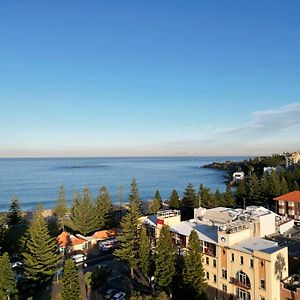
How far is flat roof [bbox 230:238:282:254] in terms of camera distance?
21.1m

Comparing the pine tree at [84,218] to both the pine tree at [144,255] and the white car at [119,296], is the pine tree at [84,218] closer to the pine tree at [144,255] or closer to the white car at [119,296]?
the pine tree at [144,255]

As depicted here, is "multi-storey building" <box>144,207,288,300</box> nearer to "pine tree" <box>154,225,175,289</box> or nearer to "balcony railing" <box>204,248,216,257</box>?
"balcony railing" <box>204,248,216,257</box>

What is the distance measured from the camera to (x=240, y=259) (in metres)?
21.7

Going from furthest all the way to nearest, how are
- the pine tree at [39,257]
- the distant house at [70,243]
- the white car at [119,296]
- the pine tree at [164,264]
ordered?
the distant house at [70,243] < the pine tree at [39,257] < the pine tree at [164,264] < the white car at [119,296]

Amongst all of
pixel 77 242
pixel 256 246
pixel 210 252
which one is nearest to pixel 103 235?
pixel 77 242

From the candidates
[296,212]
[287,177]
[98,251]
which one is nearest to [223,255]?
[98,251]

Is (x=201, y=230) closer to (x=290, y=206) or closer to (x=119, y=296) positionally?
(x=119, y=296)

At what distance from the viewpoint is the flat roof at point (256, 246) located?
2110 cm

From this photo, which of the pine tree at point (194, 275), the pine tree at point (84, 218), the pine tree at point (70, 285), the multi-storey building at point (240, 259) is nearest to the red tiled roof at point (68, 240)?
the pine tree at point (84, 218)

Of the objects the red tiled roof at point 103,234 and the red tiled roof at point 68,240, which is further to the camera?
the red tiled roof at point 103,234

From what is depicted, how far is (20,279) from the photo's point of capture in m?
24.8

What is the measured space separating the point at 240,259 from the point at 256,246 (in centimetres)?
151

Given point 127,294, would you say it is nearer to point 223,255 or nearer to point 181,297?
point 181,297

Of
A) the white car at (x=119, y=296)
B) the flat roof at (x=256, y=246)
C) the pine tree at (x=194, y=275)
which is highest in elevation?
the flat roof at (x=256, y=246)
